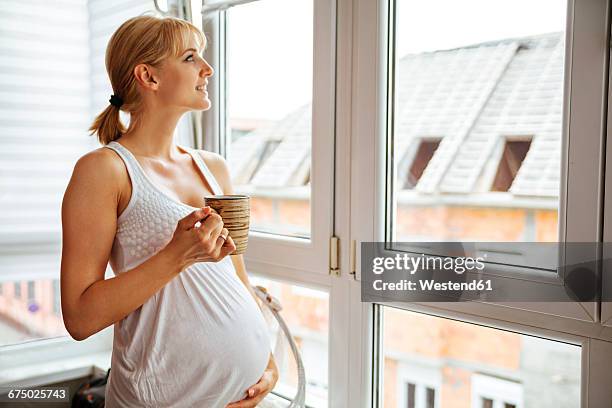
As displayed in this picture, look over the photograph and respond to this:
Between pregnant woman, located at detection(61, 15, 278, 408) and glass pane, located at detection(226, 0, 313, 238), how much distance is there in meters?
0.38

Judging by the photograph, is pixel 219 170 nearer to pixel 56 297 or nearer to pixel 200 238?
pixel 200 238

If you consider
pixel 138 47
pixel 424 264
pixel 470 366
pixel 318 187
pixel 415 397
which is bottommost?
pixel 415 397

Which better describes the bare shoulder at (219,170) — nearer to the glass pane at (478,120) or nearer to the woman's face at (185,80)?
the woman's face at (185,80)

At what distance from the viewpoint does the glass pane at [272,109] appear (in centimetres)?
164

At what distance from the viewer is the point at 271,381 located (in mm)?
1336

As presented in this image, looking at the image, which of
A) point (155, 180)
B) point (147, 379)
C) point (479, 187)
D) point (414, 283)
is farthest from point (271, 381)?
point (479, 187)

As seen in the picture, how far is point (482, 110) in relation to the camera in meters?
1.26

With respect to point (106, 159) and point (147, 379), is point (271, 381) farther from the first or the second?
point (106, 159)

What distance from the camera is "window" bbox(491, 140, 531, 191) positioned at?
47.1 inches

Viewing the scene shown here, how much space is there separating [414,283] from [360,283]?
6.2 inches

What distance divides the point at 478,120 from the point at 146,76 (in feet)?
2.35

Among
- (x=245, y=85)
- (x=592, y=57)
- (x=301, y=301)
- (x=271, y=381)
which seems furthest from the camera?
(x=245, y=85)

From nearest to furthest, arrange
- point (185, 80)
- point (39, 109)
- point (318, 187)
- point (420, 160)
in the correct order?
point (185, 80)
point (420, 160)
point (318, 187)
point (39, 109)

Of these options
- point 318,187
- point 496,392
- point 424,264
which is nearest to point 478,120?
point 424,264
